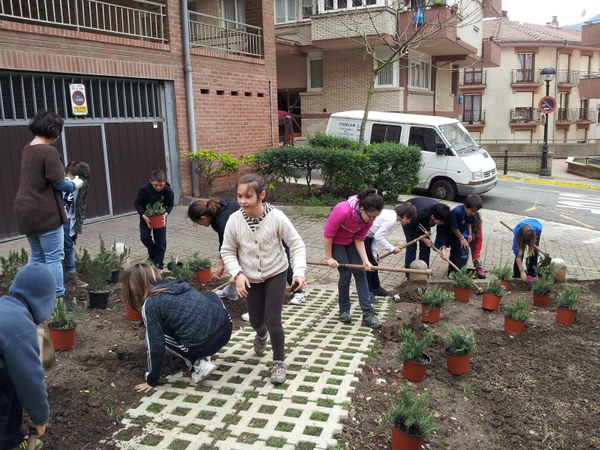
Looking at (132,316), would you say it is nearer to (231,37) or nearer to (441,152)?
(441,152)

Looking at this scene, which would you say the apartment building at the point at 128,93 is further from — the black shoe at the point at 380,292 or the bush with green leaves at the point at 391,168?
the black shoe at the point at 380,292

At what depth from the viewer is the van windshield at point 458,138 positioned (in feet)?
45.5

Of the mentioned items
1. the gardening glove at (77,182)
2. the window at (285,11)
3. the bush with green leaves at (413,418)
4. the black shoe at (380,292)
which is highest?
the window at (285,11)

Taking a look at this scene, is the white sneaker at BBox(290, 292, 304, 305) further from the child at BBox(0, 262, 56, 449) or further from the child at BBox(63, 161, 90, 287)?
the child at BBox(0, 262, 56, 449)

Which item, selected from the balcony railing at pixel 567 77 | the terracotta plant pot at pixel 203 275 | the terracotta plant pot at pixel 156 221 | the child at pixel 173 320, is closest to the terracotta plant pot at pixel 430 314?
the child at pixel 173 320

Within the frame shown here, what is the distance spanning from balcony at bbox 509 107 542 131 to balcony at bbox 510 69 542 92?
1.53m

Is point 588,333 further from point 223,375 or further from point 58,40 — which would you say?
point 58,40

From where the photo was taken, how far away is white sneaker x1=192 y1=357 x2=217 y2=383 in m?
3.95

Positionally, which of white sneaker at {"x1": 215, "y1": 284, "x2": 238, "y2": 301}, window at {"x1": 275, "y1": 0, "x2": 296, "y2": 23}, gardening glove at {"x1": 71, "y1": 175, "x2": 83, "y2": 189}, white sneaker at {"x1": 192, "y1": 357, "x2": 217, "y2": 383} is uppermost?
window at {"x1": 275, "y1": 0, "x2": 296, "y2": 23}

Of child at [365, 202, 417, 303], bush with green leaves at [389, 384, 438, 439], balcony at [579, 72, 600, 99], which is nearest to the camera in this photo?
bush with green leaves at [389, 384, 438, 439]

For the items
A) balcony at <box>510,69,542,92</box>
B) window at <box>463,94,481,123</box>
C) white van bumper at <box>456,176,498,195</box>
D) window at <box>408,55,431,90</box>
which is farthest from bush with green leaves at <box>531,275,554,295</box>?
window at <box>463,94,481,123</box>

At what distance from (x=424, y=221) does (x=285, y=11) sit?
1812cm

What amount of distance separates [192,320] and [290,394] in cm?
86

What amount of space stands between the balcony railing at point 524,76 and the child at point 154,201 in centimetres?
4042
